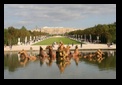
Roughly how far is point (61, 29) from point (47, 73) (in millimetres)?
155268

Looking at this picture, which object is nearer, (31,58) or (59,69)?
(59,69)

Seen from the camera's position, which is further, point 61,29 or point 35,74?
point 61,29

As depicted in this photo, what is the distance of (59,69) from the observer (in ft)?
48.3

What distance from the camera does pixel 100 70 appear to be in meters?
14.2

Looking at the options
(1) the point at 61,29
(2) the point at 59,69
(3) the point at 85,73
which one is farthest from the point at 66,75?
(1) the point at 61,29

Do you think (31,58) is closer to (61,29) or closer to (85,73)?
(85,73)
